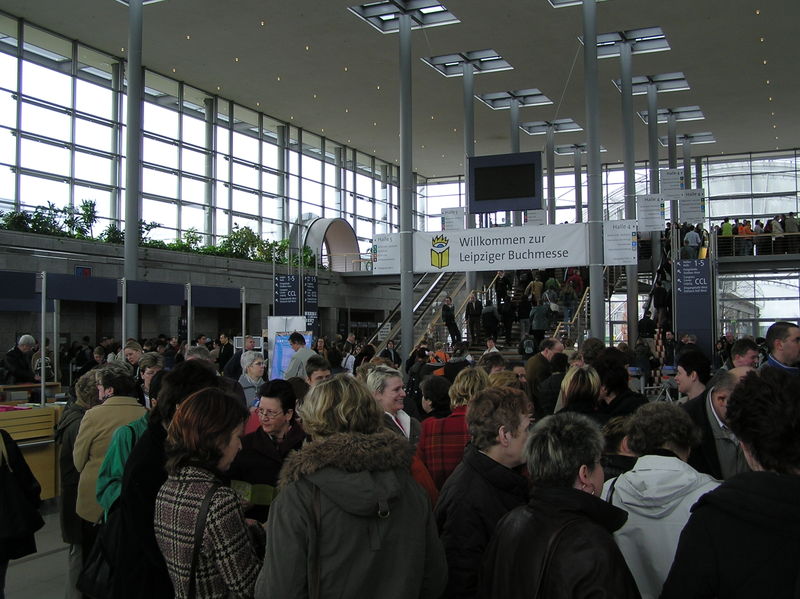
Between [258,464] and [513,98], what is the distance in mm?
25551

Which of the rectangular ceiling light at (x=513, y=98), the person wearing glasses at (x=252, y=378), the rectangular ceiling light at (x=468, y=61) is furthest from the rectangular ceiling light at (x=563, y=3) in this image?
the person wearing glasses at (x=252, y=378)

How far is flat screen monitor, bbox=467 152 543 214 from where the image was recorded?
17.3 m

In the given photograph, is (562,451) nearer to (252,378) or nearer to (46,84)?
(252,378)

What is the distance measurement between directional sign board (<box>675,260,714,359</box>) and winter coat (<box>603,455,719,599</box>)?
50.1 feet

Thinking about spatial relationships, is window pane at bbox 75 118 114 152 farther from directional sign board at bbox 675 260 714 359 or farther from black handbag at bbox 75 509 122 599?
black handbag at bbox 75 509 122 599

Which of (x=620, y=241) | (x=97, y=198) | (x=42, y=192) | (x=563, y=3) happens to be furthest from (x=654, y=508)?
(x=97, y=198)

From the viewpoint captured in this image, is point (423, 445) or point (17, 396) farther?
point (17, 396)

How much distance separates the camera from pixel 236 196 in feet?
92.2

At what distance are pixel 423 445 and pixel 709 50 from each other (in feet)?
71.2

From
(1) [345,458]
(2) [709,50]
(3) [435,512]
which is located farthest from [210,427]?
(2) [709,50]

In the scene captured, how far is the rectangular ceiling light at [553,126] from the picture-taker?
30.7 meters

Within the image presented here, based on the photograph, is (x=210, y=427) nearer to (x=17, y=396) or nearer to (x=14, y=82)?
(x=17, y=396)

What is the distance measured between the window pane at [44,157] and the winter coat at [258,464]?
19.9 m

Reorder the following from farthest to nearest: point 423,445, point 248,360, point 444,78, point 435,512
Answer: point 444,78, point 248,360, point 423,445, point 435,512
